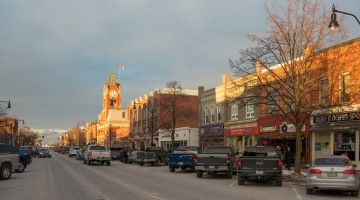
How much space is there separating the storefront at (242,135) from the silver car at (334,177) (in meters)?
26.7

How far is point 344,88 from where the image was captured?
30.7 meters

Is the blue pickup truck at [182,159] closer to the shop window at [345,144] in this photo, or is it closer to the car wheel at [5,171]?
the shop window at [345,144]

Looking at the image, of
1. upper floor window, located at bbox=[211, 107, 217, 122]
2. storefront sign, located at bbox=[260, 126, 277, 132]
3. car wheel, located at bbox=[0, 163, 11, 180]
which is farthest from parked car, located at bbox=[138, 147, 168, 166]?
car wheel, located at bbox=[0, 163, 11, 180]

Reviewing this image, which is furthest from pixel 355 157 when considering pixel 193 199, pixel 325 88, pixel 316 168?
pixel 193 199

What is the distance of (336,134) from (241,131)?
611 inches

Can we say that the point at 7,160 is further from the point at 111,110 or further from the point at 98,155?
the point at 111,110

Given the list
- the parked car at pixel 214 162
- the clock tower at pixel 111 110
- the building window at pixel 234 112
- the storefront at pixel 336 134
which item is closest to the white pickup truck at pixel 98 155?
the building window at pixel 234 112

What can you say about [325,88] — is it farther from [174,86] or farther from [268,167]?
[174,86]

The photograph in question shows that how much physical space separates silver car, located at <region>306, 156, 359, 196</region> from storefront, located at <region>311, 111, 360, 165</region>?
13401 millimetres

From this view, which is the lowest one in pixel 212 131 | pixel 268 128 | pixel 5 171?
pixel 5 171

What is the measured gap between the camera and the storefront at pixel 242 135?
4822 cm

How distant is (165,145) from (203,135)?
1981 centimetres

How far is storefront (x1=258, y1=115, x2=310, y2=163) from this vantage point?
3928cm

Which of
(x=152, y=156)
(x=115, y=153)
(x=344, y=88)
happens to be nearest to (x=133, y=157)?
(x=152, y=156)
